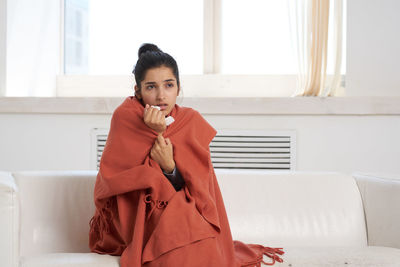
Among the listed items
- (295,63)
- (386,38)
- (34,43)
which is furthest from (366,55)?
(34,43)

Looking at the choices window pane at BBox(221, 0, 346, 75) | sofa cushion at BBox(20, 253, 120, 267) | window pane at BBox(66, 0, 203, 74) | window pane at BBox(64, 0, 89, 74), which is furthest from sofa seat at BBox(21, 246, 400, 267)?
window pane at BBox(64, 0, 89, 74)

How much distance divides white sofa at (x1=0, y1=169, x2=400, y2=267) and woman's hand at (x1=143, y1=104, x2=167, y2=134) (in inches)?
19.4

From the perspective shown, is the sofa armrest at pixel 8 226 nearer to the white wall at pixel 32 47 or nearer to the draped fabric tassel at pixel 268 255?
the draped fabric tassel at pixel 268 255

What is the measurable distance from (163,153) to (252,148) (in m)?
1.38

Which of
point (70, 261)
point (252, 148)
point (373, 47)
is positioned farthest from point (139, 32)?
point (70, 261)

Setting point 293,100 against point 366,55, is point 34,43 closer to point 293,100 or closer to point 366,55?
point 293,100

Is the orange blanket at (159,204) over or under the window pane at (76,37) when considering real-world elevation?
under

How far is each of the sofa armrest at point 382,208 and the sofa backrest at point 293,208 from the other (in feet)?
0.11

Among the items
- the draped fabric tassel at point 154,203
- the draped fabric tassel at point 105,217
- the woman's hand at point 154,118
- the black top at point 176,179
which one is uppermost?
the woman's hand at point 154,118

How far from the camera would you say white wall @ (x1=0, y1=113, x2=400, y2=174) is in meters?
2.68

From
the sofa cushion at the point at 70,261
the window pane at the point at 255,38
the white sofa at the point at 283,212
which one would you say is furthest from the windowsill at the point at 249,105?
the sofa cushion at the point at 70,261

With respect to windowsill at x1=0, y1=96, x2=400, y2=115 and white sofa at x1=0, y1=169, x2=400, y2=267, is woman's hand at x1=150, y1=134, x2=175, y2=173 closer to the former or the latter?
white sofa at x1=0, y1=169, x2=400, y2=267

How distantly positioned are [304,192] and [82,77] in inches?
76.9

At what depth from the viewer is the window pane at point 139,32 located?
327cm
